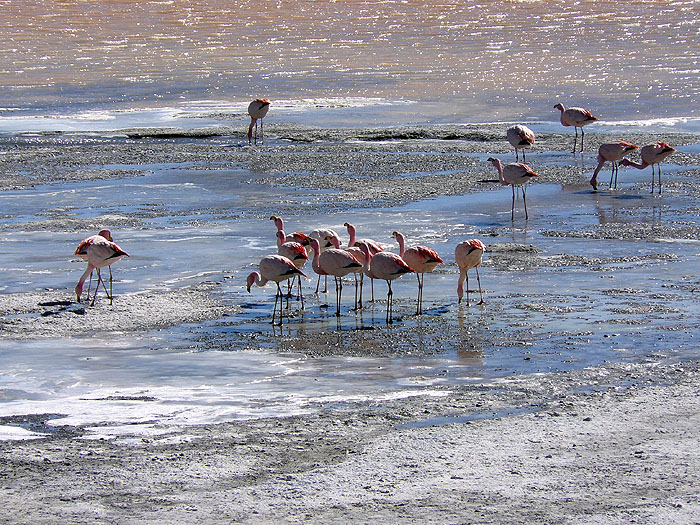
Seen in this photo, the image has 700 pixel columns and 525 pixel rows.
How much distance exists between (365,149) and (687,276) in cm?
1160

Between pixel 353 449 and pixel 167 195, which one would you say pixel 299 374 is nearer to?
pixel 353 449

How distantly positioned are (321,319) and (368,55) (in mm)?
33859

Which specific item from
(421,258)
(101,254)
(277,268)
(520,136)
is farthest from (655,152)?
(101,254)

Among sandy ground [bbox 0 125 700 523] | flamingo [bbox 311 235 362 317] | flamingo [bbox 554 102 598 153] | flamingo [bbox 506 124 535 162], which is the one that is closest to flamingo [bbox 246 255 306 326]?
flamingo [bbox 311 235 362 317]

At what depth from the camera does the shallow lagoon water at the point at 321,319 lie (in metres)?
8.89

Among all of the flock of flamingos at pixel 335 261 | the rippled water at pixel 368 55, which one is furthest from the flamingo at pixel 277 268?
the rippled water at pixel 368 55

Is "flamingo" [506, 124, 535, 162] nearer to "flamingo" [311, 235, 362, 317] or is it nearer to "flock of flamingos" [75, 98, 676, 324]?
"flock of flamingos" [75, 98, 676, 324]

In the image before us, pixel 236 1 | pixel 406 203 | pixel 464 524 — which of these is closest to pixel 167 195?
pixel 406 203

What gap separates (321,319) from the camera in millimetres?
11516

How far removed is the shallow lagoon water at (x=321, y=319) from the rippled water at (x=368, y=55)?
12365mm

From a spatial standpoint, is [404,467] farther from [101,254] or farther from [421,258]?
[101,254]

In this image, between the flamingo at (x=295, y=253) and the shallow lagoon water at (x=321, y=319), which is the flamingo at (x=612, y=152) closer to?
the shallow lagoon water at (x=321, y=319)

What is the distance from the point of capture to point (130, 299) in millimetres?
12125

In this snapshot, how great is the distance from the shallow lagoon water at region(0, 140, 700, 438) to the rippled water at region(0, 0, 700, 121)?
1236 cm
